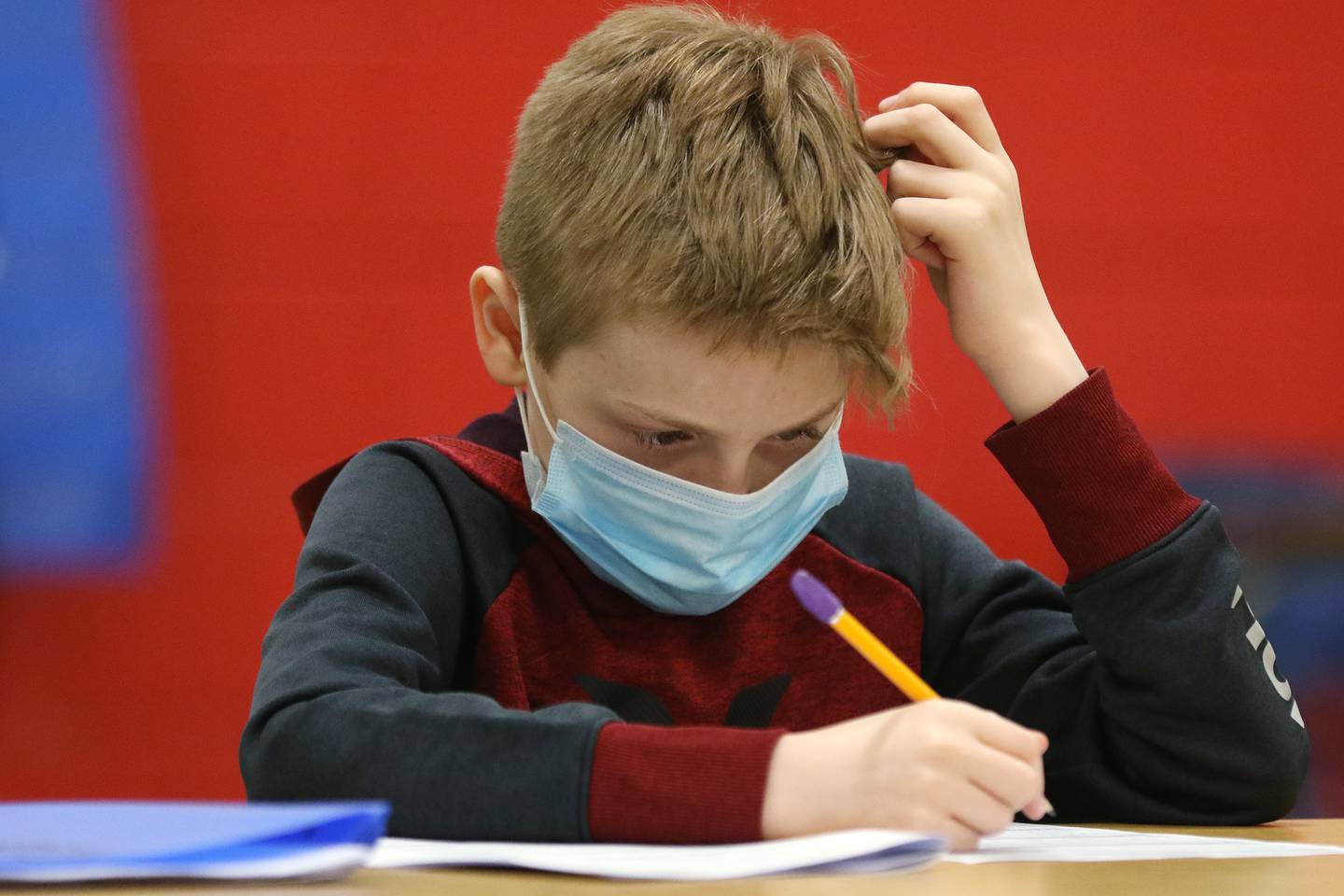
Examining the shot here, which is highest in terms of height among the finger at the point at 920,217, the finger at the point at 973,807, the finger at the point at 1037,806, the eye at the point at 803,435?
the finger at the point at 920,217

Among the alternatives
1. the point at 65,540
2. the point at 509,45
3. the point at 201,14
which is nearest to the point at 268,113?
the point at 201,14

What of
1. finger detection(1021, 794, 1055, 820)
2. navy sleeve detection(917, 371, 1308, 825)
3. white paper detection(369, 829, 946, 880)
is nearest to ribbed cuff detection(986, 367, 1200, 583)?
navy sleeve detection(917, 371, 1308, 825)

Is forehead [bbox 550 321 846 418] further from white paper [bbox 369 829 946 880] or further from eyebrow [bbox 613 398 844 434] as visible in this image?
white paper [bbox 369 829 946 880]

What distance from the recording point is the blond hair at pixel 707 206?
0.88 metres

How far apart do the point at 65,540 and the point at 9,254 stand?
0.38m

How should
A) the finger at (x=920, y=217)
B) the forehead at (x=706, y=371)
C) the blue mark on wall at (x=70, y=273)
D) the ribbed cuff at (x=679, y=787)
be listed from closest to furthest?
the ribbed cuff at (x=679, y=787)
the forehead at (x=706, y=371)
the finger at (x=920, y=217)
the blue mark on wall at (x=70, y=273)

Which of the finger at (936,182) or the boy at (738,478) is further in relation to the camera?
the finger at (936,182)

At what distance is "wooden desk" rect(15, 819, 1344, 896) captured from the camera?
1.70 feet

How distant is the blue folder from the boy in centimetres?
17

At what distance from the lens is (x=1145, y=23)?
6.70 ft

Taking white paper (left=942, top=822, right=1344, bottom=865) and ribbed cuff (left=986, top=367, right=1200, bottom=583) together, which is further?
ribbed cuff (left=986, top=367, right=1200, bottom=583)

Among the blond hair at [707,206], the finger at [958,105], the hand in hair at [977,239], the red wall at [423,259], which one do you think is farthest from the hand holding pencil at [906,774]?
the red wall at [423,259]

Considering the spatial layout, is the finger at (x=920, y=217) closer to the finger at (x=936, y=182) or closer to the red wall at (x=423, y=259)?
the finger at (x=936, y=182)

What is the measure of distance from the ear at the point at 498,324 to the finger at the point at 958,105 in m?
0.30
